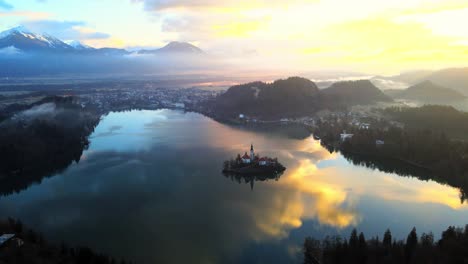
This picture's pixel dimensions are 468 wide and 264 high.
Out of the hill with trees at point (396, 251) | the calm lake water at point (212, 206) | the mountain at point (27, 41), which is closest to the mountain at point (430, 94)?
the calm lake water at point (212, 206)

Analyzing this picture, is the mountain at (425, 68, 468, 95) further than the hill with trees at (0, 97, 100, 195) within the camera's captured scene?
Yes

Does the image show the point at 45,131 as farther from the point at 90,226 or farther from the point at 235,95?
the point at 235,95

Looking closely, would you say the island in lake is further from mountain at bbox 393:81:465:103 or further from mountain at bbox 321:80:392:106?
mountain at bbox 393:81:465:103

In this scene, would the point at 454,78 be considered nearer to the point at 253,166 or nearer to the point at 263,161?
the point at 263,161

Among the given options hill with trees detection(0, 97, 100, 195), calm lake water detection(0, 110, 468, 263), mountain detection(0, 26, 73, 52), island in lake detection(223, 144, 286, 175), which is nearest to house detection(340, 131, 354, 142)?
calm lake water detection(0, 110, 468, 263)

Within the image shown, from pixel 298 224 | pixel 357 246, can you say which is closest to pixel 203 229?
pixel 298 224

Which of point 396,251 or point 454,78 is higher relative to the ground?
point 454,78

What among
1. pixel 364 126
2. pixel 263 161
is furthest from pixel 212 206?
pixel 364 126
